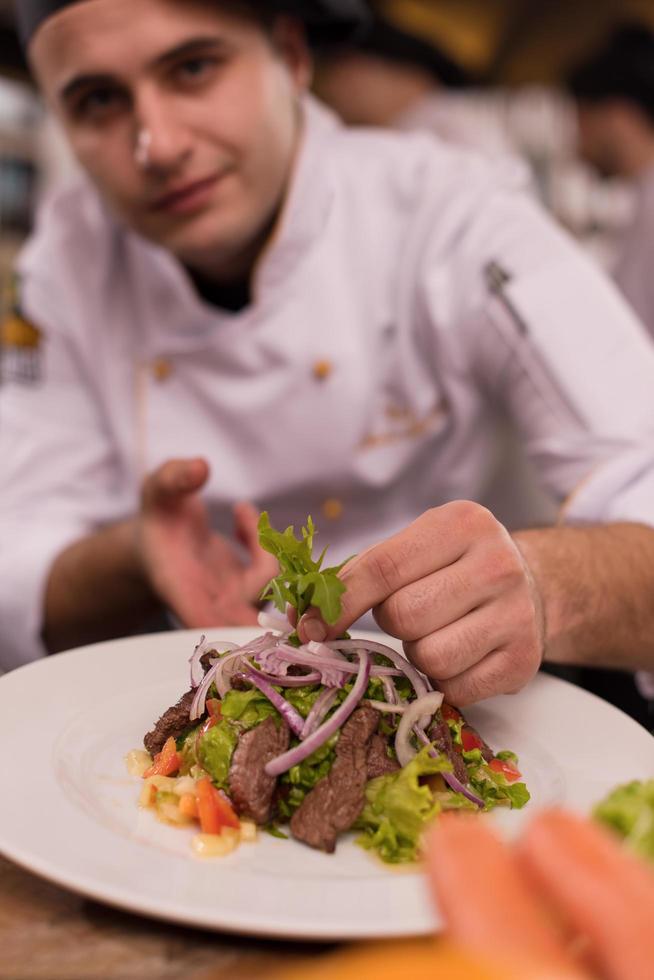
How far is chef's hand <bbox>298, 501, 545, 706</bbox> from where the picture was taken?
102cm

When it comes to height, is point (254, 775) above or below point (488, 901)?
below

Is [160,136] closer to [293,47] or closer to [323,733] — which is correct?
[293,47]

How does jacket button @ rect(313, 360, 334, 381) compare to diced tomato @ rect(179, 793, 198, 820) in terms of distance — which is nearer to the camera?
diced tomato @ rect(179, 793, 198, 820)

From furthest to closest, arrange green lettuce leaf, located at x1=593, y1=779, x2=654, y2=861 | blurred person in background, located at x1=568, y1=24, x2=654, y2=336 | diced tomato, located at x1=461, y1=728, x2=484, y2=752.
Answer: blurred person in background, located at x1=568, y1=24, x2=654, y2=336, diced tomato, located at x1=461, y1=728, x2=484, y2=752, green lettuce leaf, located at x1=593, y1=779, x2=654, y2=861

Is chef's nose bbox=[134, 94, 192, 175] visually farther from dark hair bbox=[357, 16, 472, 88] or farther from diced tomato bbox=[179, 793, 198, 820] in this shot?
dark hair bbox=[357, 16, 472, 88]

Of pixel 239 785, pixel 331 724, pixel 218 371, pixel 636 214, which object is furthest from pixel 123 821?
pixel 636 214

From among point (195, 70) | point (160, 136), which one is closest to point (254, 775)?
point (160, 136)

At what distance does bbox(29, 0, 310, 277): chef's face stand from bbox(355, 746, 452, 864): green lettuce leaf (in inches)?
51.7

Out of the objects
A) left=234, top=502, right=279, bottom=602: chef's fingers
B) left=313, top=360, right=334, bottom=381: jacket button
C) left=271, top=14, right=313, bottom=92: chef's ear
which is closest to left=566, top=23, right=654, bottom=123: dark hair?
left=271, top=14, right=313, bottom=92: chef's ear

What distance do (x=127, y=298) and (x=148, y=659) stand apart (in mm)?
1239

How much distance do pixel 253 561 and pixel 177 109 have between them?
2.98 ft

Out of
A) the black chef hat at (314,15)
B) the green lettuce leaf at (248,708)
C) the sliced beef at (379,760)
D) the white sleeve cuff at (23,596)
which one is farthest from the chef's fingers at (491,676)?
the black chef hat at (314,15)

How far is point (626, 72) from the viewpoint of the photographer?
437 centimetres

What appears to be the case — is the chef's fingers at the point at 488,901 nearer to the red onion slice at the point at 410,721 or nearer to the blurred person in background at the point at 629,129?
the red onion slice at the point at 410,721
